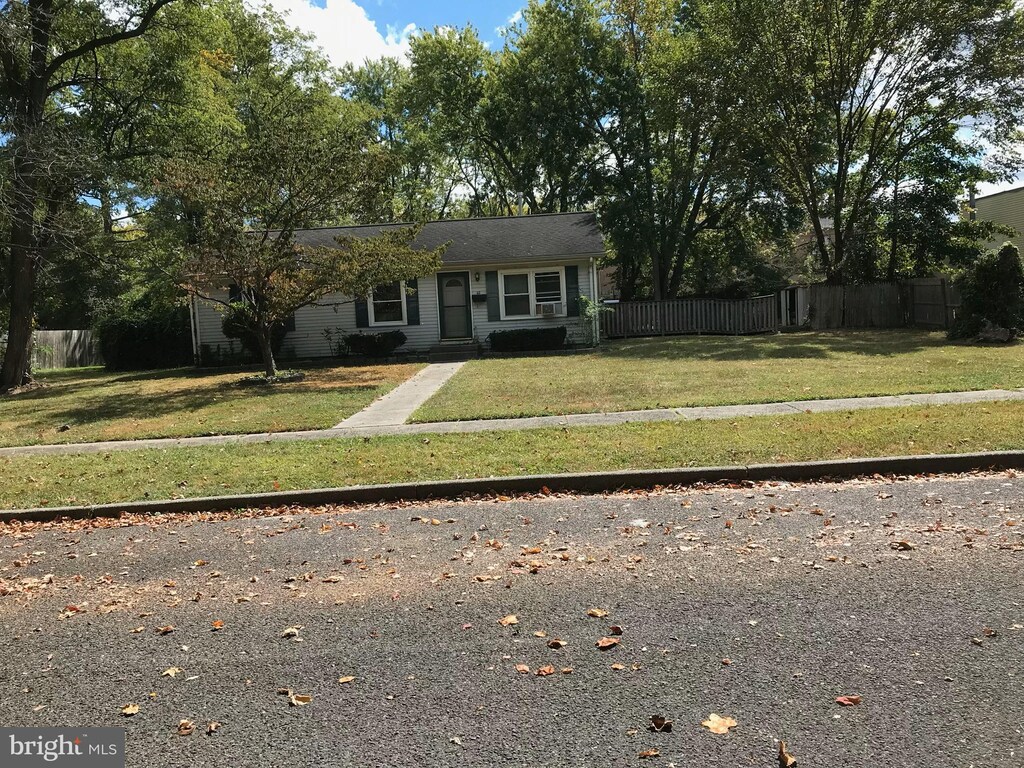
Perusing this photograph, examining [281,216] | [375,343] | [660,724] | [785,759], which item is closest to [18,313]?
[281,216]

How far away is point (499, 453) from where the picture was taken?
7918 mm

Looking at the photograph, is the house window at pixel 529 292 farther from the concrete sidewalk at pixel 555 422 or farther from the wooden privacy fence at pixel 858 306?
the concrete sidewalk at pixel 555 422

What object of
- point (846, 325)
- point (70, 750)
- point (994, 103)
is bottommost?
point (70, 750)

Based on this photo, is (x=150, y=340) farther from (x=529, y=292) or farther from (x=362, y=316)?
(x=529, y=292)

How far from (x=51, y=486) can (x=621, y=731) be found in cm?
688

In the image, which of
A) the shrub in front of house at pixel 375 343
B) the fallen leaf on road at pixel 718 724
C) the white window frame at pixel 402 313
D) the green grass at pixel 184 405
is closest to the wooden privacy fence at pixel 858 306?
the white window frame at pixel 402 313

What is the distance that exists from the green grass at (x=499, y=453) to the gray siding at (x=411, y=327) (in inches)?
514

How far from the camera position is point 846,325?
1032 inches

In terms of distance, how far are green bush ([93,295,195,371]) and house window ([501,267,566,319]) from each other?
10.6 metres

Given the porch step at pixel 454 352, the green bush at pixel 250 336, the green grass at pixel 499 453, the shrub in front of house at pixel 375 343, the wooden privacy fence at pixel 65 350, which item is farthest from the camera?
the wooden privacy fence at pixel 65 350

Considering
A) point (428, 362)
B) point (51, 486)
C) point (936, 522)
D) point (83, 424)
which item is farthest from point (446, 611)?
point (428, 362)

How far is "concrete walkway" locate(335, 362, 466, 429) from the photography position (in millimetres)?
10398

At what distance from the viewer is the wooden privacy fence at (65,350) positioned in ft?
95.7

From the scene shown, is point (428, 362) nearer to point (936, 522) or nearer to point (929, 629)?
point (936, 522)
